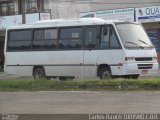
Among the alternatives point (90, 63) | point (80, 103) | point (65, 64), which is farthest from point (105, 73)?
point (80, 103)

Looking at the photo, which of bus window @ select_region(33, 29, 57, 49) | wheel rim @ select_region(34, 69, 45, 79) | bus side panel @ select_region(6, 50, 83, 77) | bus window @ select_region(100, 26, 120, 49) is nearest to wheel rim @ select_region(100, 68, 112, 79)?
bus window @ select_region(100, 26, 120, 49)

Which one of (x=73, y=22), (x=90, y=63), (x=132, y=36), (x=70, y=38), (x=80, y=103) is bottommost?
(x=80, y=103)

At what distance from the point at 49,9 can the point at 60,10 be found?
223cm

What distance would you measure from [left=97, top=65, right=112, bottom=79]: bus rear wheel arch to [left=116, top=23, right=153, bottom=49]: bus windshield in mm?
1369

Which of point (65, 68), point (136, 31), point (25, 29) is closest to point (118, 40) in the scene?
point (136, 31)

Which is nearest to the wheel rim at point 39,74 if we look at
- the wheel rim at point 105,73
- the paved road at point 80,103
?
the wheel rim at point 105,73

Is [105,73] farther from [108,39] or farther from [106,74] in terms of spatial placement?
[108,39]

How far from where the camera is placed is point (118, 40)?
23656mm

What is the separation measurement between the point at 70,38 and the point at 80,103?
12.0m

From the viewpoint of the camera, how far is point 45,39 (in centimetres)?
2670

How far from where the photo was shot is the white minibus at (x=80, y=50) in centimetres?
2367

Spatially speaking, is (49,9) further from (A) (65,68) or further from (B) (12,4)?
(A) (65,68)

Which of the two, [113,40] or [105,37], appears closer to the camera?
[113,40]

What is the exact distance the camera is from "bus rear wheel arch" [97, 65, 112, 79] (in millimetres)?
23819
